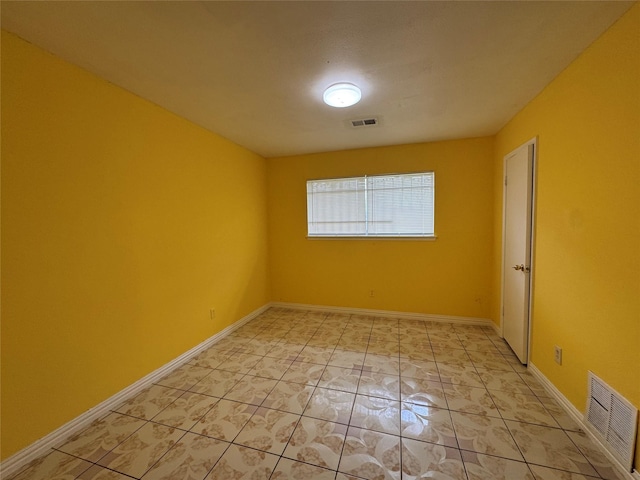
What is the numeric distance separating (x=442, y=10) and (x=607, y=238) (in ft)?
5.03

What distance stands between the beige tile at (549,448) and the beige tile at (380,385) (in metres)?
0.74

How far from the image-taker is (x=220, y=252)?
295cm

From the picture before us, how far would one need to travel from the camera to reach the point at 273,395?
1923mm

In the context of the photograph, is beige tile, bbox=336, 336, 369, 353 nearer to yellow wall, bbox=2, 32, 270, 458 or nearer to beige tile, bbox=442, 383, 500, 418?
beige tile, bbox=442, 383, 500, 418

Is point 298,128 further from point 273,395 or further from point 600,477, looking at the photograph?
point 600,477

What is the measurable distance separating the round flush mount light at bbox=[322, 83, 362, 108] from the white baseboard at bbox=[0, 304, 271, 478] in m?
2.73

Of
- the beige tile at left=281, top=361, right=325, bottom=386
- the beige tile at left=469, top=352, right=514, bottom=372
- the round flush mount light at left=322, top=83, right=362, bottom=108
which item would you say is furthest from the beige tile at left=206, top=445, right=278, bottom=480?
the round flush mount light at left=322, top=83, right=362, bottom=108

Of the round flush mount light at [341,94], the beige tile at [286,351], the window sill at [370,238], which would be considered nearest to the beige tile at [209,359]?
the beige tile at [286,351]

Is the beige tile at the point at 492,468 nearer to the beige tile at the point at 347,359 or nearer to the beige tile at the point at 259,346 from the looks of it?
the beige tile at the point at 347,359

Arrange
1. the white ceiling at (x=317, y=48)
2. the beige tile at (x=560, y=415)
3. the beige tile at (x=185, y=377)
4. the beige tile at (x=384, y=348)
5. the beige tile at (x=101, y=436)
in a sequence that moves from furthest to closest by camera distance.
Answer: the beige tile at (x=384, y=348), the beige tile at (x=185, y=377), the beige tile at (x=560, y=415), the beige tile at (x=101, y=436), the white ceiling at (x=317, y=48)

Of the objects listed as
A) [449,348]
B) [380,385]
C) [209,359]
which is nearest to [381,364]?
[380,385]

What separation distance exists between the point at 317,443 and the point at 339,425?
7.7 inches

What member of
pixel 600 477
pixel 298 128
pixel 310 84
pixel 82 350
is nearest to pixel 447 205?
pixel 298 128

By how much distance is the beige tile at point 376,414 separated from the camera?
5.24 ft
